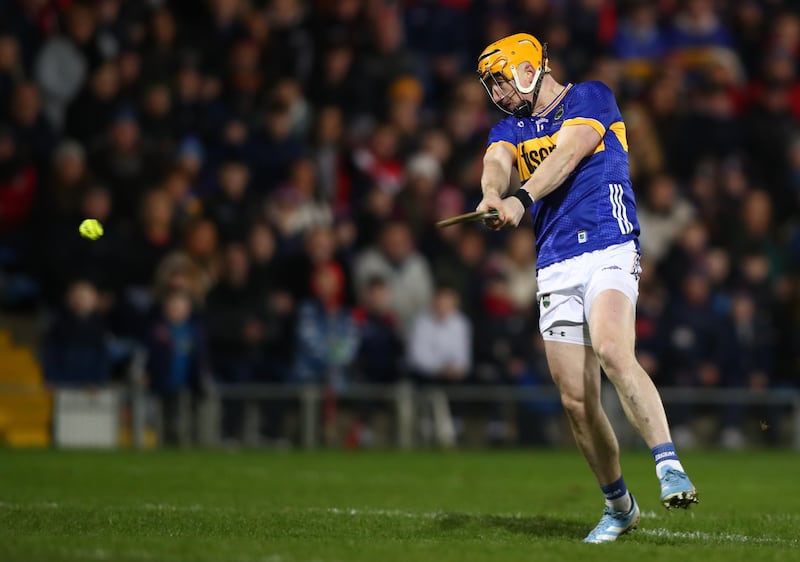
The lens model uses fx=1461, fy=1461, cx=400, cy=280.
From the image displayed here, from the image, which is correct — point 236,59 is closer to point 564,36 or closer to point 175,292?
point 175,292

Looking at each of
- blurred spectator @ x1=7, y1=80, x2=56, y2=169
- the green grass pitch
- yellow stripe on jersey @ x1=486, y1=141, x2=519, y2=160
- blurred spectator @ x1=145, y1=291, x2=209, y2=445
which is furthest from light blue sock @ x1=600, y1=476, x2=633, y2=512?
blurred spectator @ x1=7, y1=80, x2=56, y2=169

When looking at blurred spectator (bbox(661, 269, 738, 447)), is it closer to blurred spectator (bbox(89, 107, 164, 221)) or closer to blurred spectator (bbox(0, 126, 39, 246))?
blurred spectator (bbox(89, 107, 164, 221))

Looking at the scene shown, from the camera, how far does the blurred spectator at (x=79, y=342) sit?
52.3ft

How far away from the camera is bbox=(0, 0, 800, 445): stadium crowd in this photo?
16.6 meters

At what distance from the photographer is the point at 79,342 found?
1600cm

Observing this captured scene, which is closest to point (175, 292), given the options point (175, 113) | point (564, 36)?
point (175, 113)

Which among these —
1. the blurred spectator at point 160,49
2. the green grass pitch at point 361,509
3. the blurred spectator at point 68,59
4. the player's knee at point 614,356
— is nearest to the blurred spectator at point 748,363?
the green grass pitch at point 361,509

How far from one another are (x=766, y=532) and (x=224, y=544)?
3.31 metres

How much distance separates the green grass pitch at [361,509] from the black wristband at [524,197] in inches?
70.0

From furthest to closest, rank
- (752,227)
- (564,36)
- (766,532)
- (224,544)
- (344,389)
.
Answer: (564,36) < (752,227) < (344,389) < (766,532) < (224,544)

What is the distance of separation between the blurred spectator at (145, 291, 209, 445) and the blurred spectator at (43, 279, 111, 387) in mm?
533

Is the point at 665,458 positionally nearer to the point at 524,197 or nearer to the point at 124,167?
the point at 524,197

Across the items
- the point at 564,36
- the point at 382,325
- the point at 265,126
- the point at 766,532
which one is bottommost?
the point at 766,532

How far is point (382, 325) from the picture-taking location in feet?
58.3
